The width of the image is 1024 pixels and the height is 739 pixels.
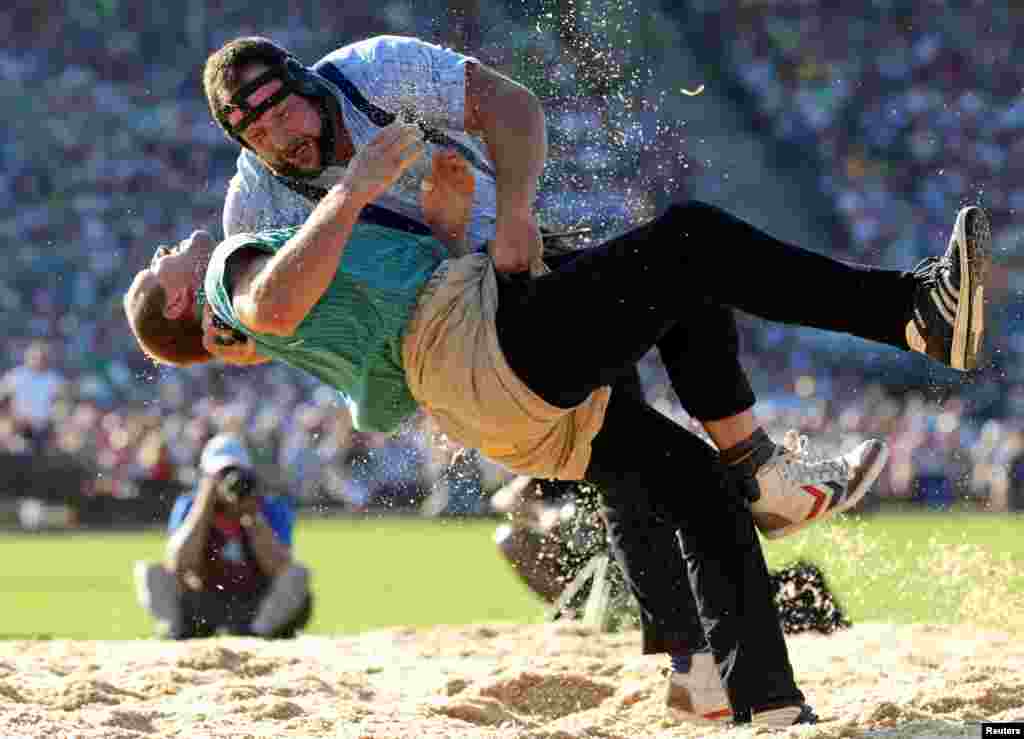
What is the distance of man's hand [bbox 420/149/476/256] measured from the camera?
4621 millimetres

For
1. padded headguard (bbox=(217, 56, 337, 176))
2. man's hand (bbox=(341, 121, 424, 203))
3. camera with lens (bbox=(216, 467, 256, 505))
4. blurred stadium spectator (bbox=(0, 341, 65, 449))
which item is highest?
padded headguard (bbox=(217, 56, 337, 176))

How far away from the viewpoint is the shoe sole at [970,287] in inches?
158

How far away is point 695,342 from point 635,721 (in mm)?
1416

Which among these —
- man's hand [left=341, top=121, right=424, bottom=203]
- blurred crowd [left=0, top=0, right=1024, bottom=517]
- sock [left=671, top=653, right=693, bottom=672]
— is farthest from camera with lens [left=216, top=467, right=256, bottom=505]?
blurred crowd [left=0, top=0, right=1024, bottom=517]

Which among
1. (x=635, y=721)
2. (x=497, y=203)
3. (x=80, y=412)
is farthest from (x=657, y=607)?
(x=80, y=412)

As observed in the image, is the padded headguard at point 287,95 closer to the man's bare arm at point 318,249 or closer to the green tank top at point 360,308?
the green tank top at point 360,308

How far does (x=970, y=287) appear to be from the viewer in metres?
4.03

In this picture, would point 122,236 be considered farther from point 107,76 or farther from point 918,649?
point 918,649

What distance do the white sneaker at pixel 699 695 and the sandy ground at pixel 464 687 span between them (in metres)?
0.06

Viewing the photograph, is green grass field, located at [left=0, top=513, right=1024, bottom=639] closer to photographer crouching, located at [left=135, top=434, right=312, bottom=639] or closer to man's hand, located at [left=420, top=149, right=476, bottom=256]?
photographer crouching, located at [left=135, top=434, right=312, bottom=639]

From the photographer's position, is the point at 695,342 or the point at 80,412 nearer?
the point at 695,342

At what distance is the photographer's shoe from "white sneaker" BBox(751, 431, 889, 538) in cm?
70

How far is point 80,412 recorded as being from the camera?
2061cm

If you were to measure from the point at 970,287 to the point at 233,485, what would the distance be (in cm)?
503
